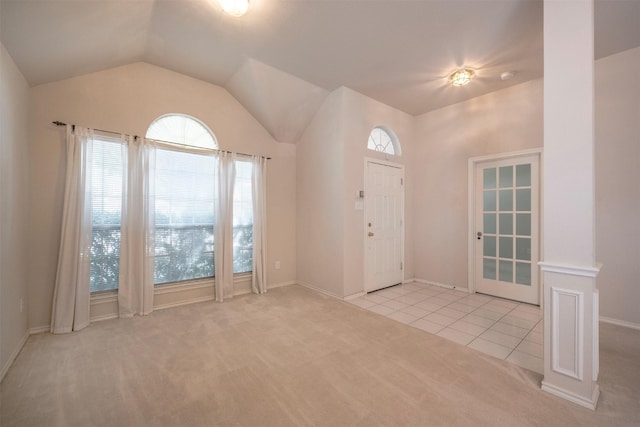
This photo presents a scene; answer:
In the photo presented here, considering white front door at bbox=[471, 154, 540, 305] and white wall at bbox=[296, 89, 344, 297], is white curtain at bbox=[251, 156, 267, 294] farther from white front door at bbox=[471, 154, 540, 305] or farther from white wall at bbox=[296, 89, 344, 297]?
white front door at bbox=[471, 154, 540, 305]

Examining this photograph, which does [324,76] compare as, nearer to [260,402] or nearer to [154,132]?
[154,132]

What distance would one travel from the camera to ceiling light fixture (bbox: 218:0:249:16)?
2.30 m

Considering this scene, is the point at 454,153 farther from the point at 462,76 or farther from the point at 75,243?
the point at 75,243

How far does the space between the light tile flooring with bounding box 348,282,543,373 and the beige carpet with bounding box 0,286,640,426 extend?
0.72 feet

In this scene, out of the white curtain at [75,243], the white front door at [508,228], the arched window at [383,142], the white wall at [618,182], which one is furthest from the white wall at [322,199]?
the white wall at [618,182]

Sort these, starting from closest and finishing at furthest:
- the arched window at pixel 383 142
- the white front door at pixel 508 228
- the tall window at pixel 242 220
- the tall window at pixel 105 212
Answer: the tall window at pixel 105 212 < the white front door at pixel 508 228 < the tall window at pixel 242 220 < the arched window at pixel 383 142

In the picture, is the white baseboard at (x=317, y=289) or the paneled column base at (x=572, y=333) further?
the white baseboard at (x=317, y=289)

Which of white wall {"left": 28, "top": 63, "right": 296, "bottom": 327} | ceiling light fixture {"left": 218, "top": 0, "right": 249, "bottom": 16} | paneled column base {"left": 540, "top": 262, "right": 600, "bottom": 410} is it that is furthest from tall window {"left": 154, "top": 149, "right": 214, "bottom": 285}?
paneled column base {"left": 540, "top": 262, "right": 600, "bottom": 410}

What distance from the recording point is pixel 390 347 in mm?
2496

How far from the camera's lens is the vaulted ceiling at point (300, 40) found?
2318 mm

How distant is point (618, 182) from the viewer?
3.00 m

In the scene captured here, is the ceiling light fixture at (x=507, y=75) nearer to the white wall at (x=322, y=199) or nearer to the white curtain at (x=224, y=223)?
the white wall at (x=322, y=199)

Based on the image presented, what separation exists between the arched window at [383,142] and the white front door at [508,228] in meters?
1.34

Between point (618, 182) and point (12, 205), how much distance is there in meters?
6.11
